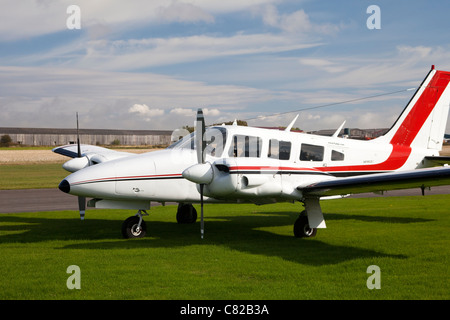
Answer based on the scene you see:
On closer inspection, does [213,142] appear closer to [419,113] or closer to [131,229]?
[131,229]

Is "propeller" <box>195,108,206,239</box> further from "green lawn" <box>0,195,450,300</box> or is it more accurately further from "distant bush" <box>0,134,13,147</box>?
"distant bush" <box>0,134,13,147</box>

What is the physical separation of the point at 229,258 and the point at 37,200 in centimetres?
1663

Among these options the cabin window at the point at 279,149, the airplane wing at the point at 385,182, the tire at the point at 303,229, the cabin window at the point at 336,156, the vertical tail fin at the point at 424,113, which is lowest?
the tire at the point at 303,229

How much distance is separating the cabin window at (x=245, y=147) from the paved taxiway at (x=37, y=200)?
11296mm

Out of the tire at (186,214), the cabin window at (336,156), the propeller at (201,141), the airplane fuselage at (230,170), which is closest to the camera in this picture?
the airplane fuselage at (230,170)

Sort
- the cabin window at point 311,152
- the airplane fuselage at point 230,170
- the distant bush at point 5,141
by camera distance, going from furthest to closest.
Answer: the distant bush at point 5,141, the cabin window at point 311,152, the airplane fuselage at point 230,170

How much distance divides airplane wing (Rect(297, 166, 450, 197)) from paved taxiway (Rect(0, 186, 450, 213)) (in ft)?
42.5

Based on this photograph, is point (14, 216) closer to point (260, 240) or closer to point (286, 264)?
Result: point (260, 240)

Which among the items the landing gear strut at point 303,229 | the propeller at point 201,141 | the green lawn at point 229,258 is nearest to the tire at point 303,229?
the landing gear strut at point 303,229

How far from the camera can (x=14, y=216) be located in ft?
60.6

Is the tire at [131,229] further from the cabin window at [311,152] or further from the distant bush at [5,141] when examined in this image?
the distant bush at [5,141]

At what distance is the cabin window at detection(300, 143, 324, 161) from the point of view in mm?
13656

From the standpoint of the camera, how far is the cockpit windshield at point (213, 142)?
41.7ft
